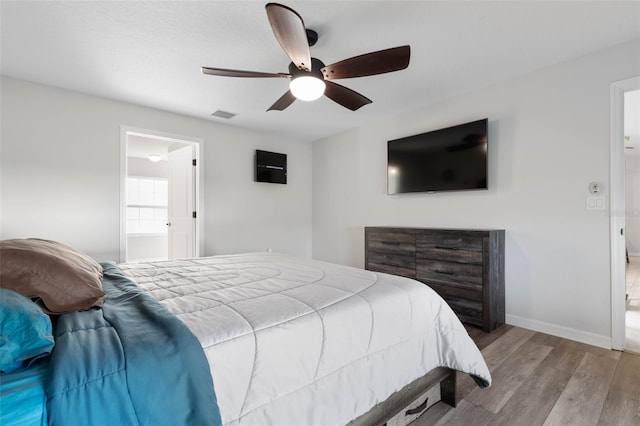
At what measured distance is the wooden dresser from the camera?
2.59 meters

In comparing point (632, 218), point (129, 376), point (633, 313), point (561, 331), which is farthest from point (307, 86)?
point (632, 218)

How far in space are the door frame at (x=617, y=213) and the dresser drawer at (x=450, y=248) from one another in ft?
3.12

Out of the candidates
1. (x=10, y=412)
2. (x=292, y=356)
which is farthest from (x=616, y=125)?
(x=10, y=412)

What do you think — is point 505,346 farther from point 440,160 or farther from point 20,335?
point 20,335

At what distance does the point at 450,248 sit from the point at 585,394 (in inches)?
54.5

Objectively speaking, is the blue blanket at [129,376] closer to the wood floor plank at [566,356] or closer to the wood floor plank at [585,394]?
the wood floor plank at [585,394]

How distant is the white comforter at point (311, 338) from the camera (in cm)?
92

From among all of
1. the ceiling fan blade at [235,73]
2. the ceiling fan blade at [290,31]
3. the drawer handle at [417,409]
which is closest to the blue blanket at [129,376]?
the drawer handle at [417,409]

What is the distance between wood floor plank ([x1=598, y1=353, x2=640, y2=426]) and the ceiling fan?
229cm

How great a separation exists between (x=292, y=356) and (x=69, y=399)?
60 cm

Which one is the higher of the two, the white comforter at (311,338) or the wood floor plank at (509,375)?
the white comforter at (311,338)

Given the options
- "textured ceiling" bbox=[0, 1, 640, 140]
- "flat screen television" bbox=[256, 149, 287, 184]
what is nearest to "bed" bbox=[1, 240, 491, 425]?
"textured ceiling" bbox=[0, 1, 640, 140]

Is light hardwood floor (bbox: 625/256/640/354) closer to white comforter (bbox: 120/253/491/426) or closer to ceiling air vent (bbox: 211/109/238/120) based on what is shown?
white comforter (bbox: 120/253/491/426)

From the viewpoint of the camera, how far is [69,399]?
653 millimetres
